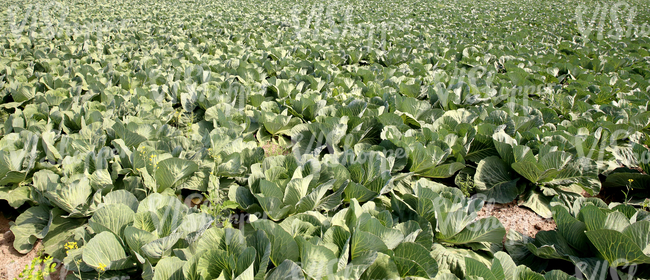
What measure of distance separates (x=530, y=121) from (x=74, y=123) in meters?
4.47

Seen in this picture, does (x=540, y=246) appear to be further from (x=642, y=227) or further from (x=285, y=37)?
(x=285, y=37)

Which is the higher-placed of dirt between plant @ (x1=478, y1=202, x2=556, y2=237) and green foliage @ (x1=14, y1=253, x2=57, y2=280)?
green foliage @ (x1=14, y1=253, x2=57, y2=280)

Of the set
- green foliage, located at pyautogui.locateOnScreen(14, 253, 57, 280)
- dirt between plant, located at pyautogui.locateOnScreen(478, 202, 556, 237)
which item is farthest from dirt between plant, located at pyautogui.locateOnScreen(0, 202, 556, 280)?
green foliage, located at pyautogui.locateOnScreen(14, 253, 57, 280)

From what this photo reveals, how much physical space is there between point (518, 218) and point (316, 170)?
158 centimetres

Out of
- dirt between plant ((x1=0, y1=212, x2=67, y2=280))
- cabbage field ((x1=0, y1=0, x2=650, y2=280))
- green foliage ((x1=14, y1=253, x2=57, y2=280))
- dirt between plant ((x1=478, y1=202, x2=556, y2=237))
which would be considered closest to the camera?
green foliage ((x1=14, y1=253, x2=57, y2=280))

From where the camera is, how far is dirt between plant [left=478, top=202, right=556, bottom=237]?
104 inches

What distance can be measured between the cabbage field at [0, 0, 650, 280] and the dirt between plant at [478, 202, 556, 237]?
54 millimetres

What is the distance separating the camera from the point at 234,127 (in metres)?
3.31

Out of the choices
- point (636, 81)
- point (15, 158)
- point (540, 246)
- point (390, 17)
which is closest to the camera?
point (540, 246)

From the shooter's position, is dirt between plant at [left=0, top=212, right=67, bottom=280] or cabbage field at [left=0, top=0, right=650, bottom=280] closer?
cabbage field at [left=0, top=0, right=650, bottom=280]

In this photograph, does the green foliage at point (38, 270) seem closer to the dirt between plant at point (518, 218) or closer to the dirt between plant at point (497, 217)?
the dirt between plant at point (497, 217)

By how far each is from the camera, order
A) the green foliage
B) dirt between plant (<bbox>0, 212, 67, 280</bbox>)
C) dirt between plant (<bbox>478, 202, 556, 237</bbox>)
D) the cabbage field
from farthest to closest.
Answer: dirt between plant (<bbox>478, 202, 556, 237</bbox>) → dirt between plant (<bbox>0, 212, 67, 280</bbox>) → the cabbage field → the green foliage

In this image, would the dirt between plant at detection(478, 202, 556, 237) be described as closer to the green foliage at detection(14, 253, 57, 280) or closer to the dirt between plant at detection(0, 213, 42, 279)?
the green foliage at detection(14, 253, 57, 280)

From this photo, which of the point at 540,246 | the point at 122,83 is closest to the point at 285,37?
the point at 122,83
